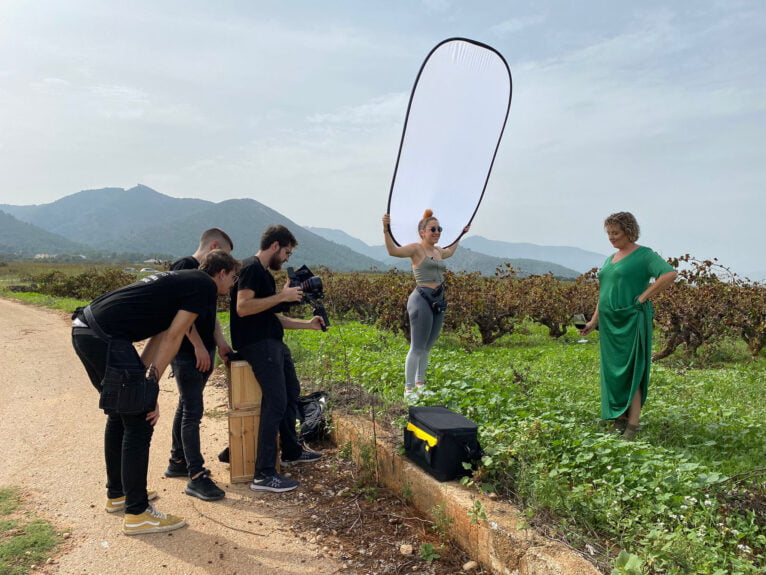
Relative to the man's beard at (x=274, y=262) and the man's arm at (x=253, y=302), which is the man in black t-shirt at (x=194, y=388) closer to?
the man's arm at (x=253, y=302)

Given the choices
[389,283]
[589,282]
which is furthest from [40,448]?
[589,282]

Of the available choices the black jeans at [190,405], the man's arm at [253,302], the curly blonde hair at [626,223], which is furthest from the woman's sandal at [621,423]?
the black jeans at [190,405]

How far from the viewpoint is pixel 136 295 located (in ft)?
10.3

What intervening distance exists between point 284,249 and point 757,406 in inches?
193

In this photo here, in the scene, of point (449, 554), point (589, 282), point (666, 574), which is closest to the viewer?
point (666, 574)

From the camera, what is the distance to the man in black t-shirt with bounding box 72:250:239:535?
3105 millimetres

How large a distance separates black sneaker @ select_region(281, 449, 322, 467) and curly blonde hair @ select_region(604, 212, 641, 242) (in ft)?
10.4

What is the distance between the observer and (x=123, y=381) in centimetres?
304

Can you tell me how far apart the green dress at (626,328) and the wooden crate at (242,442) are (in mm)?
2947

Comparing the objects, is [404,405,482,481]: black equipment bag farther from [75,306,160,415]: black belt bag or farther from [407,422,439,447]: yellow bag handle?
[75,306,160,415]: black belt bag

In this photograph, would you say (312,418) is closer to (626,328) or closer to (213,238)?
(213,238)

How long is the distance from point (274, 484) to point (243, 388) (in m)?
0.77

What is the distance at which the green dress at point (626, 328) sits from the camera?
416 cm

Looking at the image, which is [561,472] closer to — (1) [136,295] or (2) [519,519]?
(2) [519,519]
